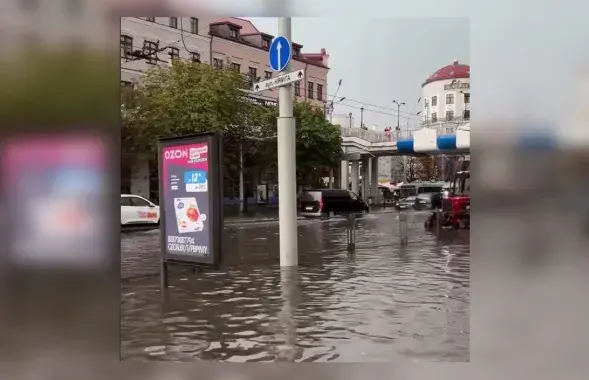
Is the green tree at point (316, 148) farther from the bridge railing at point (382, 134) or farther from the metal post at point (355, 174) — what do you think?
the metal post at point (355, 174)

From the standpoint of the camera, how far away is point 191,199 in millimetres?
7090

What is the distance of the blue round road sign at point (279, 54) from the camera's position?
29.1 ft

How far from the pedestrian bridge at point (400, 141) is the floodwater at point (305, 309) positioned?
14.7 ft

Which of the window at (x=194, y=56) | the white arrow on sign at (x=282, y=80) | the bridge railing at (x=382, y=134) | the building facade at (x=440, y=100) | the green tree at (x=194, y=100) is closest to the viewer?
the white arrow on sign at (x=282, y=80)

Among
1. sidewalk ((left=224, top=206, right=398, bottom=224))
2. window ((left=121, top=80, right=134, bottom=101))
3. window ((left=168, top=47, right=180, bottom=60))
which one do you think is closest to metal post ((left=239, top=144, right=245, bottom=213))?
sidewalk ((left=224, top=206, right=398, bottom=224))

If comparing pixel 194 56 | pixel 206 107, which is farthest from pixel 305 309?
pixel 194 56

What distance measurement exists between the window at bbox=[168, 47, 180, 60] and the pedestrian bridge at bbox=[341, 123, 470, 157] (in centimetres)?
784

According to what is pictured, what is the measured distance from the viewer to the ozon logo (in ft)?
23.3

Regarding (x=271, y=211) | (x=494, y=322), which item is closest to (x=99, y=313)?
(x=494, y=322)

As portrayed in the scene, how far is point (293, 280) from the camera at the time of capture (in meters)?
8.59

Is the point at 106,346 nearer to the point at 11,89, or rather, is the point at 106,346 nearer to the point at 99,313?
the point at 99,313
